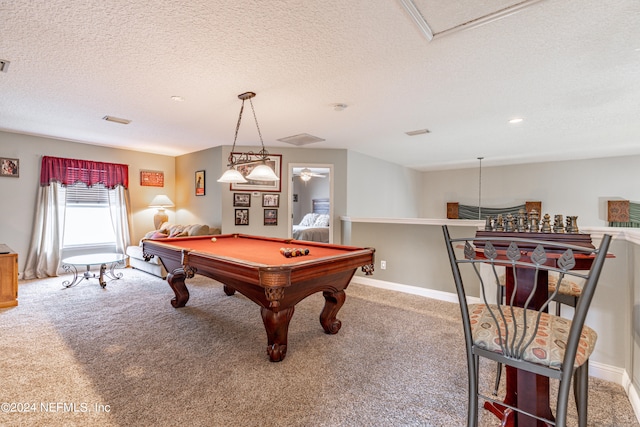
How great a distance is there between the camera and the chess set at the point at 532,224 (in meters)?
1.58

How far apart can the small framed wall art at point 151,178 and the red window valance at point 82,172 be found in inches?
11.4

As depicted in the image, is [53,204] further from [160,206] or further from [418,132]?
[418,132]

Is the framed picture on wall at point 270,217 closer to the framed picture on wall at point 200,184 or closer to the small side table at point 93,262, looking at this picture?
the framed picture on wall at point 200,184

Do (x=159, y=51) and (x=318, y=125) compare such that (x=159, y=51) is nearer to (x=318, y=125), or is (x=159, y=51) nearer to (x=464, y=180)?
(x=318, y=125)

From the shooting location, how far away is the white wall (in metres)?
5.81

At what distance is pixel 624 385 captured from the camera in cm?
192

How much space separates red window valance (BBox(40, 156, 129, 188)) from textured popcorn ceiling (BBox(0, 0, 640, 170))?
2.39ft

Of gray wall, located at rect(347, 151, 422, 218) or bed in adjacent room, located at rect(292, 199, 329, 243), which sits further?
bed in adjacent room, located at rect(292, 199, 329, 243)

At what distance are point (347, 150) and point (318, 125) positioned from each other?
5.07ft

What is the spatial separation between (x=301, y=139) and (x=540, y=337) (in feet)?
13.4

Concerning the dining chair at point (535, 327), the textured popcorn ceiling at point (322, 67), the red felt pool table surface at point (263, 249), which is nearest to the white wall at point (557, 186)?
the textured popcorn ceiling at point (322, 67)

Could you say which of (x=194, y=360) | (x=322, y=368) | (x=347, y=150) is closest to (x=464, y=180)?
(x=347, y=150)

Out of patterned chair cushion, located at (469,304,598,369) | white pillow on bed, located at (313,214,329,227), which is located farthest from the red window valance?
patterned chair cushion, located at (469,304,598,369)

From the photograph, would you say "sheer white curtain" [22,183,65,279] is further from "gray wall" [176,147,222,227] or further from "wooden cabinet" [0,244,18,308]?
"gray wall" [176,147,222,227]
